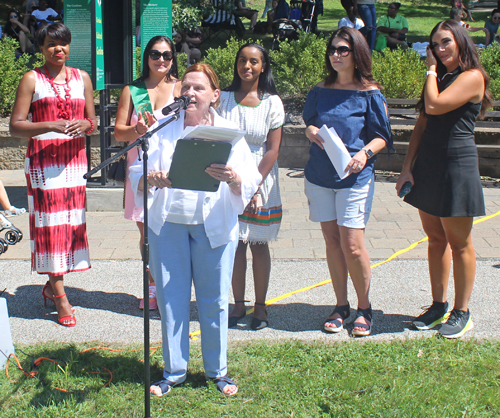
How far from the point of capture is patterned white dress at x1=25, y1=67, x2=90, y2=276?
4.26m

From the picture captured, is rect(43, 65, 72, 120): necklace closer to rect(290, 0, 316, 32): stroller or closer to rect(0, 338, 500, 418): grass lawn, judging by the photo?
rect(0, 338, 500, 418): grass lawn

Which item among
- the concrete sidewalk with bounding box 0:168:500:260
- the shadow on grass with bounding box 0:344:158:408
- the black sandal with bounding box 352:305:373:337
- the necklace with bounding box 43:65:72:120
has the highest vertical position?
the necklace with bounding box 43:65:72:120

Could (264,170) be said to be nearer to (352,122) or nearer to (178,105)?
(352,122)

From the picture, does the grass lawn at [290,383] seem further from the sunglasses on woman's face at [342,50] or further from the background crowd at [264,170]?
the sunglasses on woman's face at [342,50]

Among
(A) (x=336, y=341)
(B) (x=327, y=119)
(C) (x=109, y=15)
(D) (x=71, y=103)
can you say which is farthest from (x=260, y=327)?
(C) (x=109, y=15)

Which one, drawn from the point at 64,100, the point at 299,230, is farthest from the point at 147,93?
the point at 299,230

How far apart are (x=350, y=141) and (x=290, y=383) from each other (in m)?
1.65

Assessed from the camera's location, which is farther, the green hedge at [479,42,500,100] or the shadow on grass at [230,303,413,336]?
the green hedge at [479,42,500,100]

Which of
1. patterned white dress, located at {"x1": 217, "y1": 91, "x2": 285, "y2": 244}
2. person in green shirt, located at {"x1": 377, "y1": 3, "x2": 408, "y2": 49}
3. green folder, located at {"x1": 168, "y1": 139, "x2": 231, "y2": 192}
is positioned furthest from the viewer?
person in green shirt, located at {"x1": 377, "y1": 3, "x2": 408, "y2": 49}

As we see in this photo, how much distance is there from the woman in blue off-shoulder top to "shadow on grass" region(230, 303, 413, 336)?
16cm

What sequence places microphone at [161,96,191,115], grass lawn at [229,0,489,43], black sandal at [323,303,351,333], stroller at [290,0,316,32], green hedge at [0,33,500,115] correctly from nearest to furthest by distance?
microphone at [161,96,191,115] → black sandal at [323,303,351,333] → green hedge at [0,33,500,115] → stroller at [290,0,316,32] → grass lawn at [229,0,489,43]

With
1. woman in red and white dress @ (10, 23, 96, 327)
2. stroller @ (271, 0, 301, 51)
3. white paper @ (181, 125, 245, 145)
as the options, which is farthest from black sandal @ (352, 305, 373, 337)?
stroller @ (271, 0, 301, 51)

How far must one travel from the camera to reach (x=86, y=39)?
682cm

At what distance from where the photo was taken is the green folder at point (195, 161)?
113 inches
